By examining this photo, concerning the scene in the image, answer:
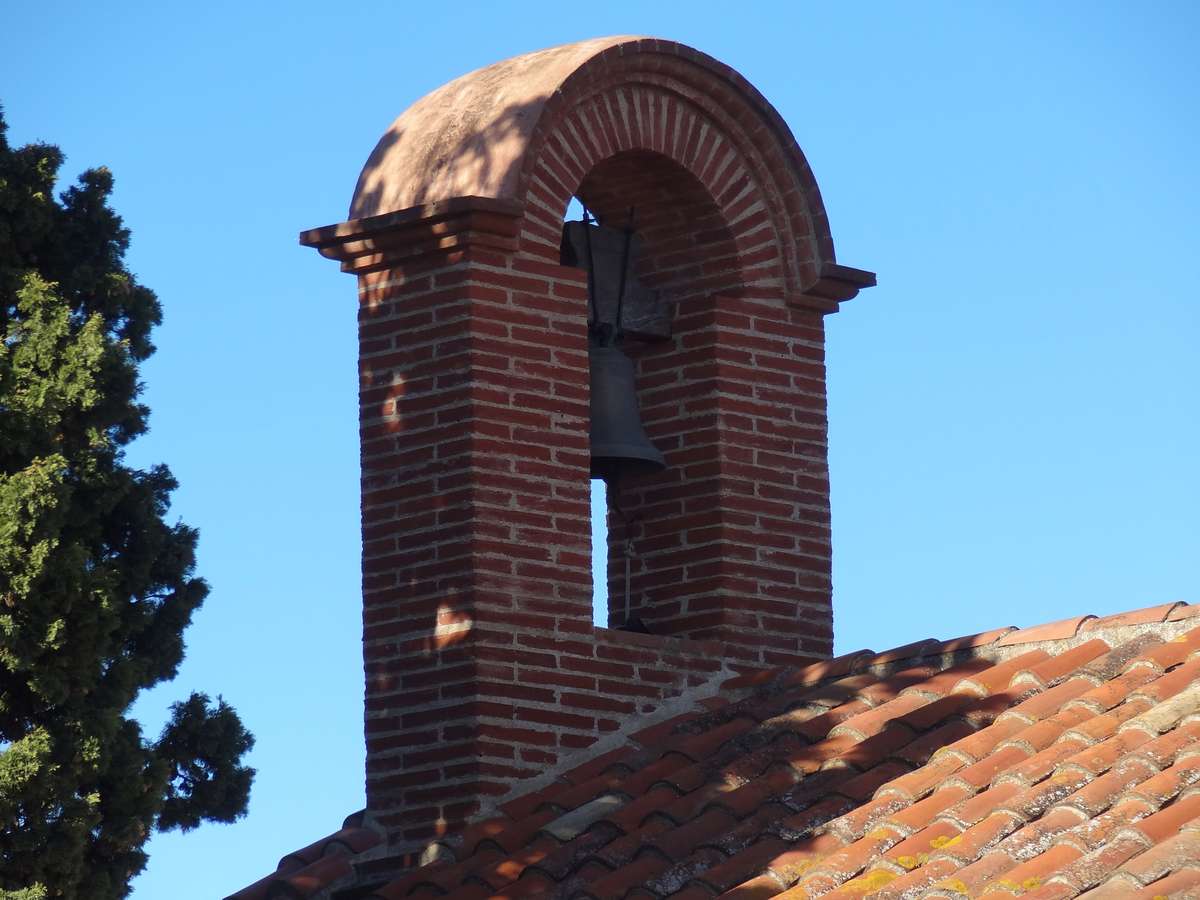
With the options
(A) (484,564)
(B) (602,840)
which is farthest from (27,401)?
(B) (602,840)

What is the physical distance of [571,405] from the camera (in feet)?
29.7

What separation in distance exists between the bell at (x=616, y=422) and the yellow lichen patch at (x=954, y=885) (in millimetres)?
3256

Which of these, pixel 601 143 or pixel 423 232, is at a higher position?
pixel 601 143

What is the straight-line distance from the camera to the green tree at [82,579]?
7.36 m

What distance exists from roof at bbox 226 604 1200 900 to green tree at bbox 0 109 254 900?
1.00 m

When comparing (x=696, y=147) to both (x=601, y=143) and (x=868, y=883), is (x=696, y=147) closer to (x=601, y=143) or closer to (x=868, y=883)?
(x=601, y=143)

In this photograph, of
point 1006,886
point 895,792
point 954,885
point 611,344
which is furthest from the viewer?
point 611,344

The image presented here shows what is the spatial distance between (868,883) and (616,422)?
3142mm

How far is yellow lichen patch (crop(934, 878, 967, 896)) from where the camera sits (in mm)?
6305

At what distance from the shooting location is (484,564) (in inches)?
339

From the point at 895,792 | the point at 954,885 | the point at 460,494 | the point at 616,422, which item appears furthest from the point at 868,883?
the point at 616,422

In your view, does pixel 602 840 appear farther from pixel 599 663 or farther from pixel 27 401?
pixel 27 401

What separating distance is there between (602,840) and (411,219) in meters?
2.59

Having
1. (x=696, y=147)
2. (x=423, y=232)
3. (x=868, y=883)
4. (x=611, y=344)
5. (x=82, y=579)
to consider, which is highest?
(x=696, y=147)
